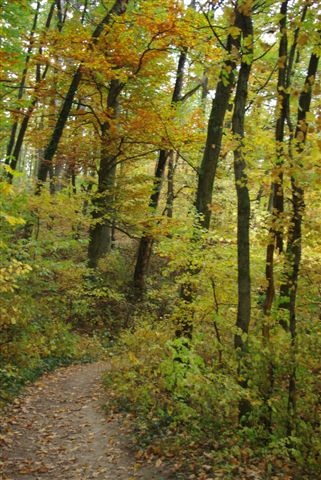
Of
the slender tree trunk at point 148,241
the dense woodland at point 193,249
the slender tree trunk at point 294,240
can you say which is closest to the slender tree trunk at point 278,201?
the dense woodland at point 193,249

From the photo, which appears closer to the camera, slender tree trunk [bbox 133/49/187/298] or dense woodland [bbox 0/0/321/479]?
dense woodland [bbox 0/0/321/479]

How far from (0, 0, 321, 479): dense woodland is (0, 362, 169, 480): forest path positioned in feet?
1.41

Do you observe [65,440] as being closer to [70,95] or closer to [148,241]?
[70,95]

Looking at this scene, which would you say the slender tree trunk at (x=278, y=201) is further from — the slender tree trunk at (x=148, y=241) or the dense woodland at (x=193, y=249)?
the slender tree trunk at (x=148, y=241)

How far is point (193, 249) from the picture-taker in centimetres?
827

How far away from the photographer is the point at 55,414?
349 inches

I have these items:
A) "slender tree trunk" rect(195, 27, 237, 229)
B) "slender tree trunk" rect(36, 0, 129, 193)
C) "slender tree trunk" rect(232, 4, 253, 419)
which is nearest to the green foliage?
"slender tree trunk" rect(36, 0, 129, 193)

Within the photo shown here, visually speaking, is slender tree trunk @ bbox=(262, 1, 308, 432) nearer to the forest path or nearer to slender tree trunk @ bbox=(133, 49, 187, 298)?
the forest path

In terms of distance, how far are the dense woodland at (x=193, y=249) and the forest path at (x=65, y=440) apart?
429mm

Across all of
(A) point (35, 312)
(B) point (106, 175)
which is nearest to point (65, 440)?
(A) point (35, 312)

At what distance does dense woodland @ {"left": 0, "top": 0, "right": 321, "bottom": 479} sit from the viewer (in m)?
5.80

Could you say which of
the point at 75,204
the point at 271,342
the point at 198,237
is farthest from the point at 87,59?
the point at 271,342

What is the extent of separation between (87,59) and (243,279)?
8041 mm

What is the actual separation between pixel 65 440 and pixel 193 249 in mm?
4068
